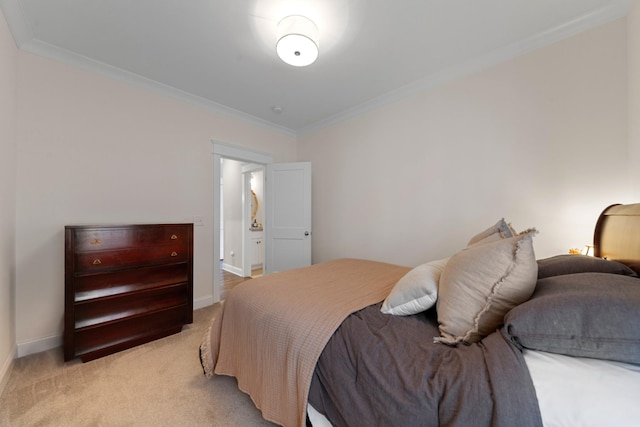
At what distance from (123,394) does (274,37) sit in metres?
2.80

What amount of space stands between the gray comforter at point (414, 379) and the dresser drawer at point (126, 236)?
6.55 ft

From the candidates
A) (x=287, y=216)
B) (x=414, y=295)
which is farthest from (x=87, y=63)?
(x=414, y=295)

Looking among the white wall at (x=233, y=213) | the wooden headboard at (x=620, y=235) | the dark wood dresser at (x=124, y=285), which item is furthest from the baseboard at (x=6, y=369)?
the wooden headboard at (x=620, y=235)

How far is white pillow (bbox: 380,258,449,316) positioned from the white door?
2453 mm

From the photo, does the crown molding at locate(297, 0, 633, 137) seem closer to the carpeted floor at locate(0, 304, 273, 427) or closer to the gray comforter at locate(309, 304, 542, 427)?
the gray comforter at locate(309, 304, 542, 427)

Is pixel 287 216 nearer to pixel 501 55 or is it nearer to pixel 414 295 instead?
pixel 414 295

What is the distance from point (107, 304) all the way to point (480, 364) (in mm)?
2693

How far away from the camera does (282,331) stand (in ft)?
3.97

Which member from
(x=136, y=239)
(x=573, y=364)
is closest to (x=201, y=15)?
(x=136, y=239)

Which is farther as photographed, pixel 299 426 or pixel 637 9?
pixel 637 9

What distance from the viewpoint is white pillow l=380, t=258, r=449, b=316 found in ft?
3.86

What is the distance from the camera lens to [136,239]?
2.17 m

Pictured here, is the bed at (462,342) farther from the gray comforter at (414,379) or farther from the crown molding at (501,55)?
the crown molding at (501,55)

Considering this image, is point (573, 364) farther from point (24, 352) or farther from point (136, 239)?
point (24, 352)
